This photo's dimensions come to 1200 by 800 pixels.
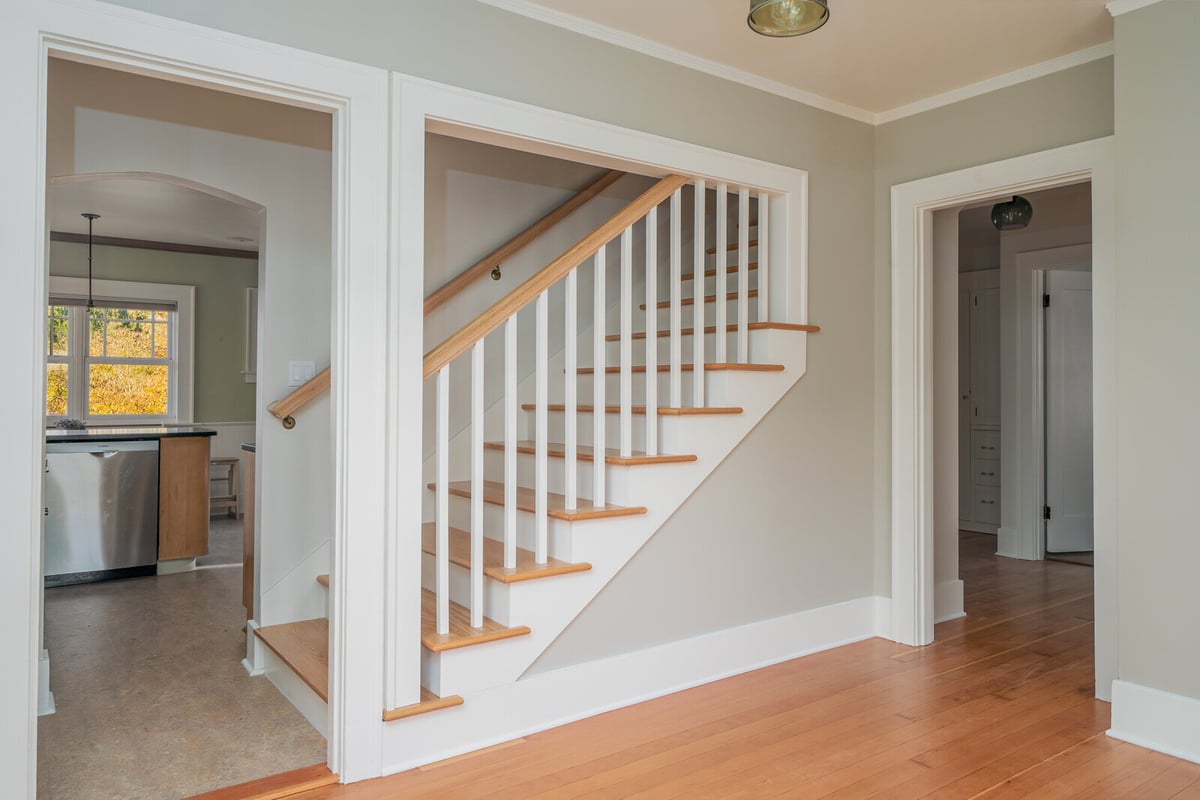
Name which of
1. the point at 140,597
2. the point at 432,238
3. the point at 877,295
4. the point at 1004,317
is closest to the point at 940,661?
the point at 877,295

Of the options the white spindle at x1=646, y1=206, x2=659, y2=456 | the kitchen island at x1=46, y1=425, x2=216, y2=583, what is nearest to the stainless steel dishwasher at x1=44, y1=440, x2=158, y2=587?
the kitchen island at x1=46, y1=425, x2=216, y2=583

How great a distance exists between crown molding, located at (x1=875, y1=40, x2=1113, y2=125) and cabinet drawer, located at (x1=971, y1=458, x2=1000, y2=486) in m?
3.78

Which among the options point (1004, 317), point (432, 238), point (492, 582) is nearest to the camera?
point (492, 582)

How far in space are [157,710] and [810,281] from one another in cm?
302

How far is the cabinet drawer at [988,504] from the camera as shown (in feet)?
21.0

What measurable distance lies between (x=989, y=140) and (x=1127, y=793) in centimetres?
241

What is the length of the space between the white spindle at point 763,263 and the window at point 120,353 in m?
5.85

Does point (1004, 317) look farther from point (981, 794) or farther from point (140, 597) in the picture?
point (140, 597)

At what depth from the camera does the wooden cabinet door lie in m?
5.02

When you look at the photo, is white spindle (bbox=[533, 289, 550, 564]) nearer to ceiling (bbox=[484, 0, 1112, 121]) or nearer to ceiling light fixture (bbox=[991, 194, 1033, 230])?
ceiling (bbox=[484, 0, 1112, 121])

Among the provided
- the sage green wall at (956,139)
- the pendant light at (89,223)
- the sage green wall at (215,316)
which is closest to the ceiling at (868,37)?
the sage green wall at (956,139)

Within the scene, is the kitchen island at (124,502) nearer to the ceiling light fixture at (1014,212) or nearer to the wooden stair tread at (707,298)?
the wooden stair tread at (707,298)

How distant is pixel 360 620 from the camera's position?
229 centimetres

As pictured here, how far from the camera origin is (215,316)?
7.42 meters
